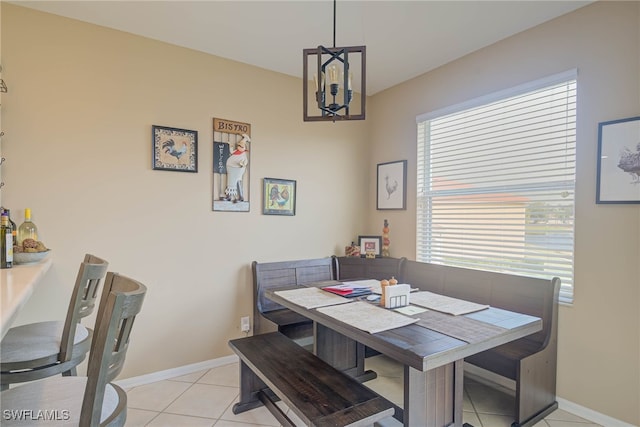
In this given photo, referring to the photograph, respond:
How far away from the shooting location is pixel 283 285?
10.7ft

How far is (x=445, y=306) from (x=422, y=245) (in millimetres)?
1443

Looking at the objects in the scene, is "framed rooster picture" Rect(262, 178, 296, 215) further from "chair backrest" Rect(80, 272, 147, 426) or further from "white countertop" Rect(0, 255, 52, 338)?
"chair backrest" Rect(80, 272, 147, 426)

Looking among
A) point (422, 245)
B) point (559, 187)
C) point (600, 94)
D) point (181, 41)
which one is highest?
point (181, 41)

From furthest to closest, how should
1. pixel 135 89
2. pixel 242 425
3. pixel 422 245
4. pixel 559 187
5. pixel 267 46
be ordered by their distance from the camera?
pixel 422 245, pixel 267 46, pixel 135 89, pixel 559 187, pixel 242 425

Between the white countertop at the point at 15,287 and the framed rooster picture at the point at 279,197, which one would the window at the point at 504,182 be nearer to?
the framed rooster picture at the point at 279,197

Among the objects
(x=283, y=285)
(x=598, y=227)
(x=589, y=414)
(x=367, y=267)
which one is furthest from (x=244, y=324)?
(x=598, y=227)

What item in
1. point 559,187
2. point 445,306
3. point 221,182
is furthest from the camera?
point 221,182

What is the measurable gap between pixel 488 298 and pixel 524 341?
0.37 m

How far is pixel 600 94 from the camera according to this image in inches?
87.3

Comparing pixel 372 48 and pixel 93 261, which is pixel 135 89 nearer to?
pixel 93 261

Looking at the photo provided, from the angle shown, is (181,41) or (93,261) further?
(181,41)

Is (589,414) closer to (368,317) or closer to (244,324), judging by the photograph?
(368,317)

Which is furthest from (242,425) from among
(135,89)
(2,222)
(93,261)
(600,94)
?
(600,94)

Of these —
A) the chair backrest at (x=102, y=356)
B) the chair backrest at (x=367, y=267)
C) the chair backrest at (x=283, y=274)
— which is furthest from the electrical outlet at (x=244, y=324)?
the chair backrest at (x=102, y=356)
